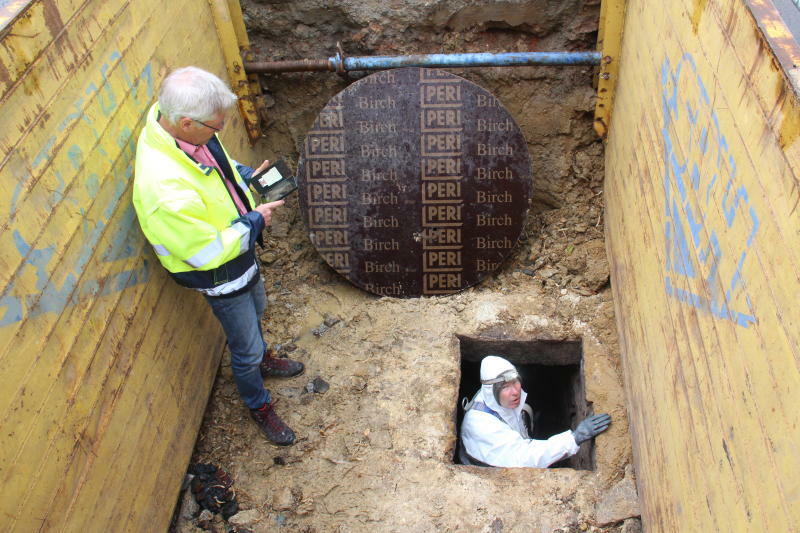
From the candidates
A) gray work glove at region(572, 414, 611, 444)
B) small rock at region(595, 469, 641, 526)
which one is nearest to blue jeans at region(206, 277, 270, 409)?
gray work glove at region(572, 414, 611, 444)

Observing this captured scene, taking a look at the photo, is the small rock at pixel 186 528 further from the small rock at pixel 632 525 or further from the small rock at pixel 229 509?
the small rock at pixel 632 525

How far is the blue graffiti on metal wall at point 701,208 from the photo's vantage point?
1.82 m

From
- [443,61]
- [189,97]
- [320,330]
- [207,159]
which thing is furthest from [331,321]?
[189,97]

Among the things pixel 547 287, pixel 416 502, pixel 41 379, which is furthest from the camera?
pixel 547 287

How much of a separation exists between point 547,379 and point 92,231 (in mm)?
3253

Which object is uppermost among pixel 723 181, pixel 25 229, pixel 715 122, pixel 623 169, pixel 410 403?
pixel 25 229

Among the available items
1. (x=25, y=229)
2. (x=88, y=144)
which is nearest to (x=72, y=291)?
(x=25, y=229)

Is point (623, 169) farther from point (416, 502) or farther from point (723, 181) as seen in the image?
point (416, 502)

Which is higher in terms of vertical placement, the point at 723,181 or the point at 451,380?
the point at 723,181

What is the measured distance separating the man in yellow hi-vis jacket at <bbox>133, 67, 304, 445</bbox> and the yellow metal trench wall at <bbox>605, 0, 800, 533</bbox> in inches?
68.0

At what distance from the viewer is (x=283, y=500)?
123 inches

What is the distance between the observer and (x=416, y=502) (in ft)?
10.0

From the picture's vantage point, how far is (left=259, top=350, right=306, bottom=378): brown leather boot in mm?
3713

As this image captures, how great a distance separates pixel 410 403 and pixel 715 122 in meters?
2.12
